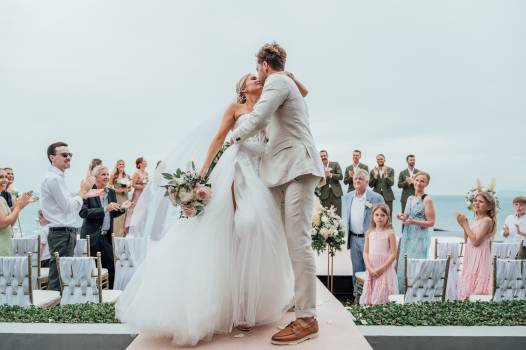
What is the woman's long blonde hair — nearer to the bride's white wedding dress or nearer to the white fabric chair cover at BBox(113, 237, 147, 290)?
the bride's white wedding dress

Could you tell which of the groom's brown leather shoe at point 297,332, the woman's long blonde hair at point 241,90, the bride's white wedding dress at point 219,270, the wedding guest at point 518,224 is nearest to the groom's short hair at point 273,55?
the woman's long blonde hair at point 241,90

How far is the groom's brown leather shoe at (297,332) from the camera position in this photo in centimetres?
284

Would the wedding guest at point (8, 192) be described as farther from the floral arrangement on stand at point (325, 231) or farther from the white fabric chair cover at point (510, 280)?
the white fabric chair cover at point (510, 280)

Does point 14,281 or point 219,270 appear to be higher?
point 219,270

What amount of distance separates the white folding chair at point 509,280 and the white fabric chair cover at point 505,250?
1.47 meters

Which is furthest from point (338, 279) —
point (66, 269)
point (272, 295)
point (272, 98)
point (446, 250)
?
point (272, 98)

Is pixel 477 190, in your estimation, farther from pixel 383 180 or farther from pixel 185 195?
pixel 185 195

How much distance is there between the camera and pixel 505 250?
619 cm

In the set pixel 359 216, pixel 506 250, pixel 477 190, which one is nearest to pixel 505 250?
pixel 506 250

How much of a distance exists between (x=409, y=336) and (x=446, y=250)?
3.06m

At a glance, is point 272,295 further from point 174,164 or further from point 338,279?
point 338,279

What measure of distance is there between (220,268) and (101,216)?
3.97 meters

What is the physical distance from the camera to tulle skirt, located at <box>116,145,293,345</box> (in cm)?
291

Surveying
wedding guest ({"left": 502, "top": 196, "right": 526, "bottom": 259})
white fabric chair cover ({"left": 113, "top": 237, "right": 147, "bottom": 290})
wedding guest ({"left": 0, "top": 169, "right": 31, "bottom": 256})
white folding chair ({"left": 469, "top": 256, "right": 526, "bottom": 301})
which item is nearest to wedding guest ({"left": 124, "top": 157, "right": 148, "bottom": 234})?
white fabric chair cover ({"left": 113, "top": 237, "right": 147, "bottom": 290})
